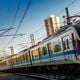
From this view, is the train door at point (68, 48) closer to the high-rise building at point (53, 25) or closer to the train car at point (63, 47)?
the train car at point (63, 47)

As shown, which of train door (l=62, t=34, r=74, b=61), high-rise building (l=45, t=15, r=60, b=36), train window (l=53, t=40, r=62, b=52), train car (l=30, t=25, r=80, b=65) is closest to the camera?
train car (l=30, t=25, r=80, b=65)

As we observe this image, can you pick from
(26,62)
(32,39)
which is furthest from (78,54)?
(32,39)

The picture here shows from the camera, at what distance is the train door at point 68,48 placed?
17828mm

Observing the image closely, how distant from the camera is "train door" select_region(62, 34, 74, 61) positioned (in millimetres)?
17828

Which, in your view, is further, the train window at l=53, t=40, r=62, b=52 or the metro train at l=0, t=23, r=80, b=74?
the train window at l=53, t=40, r=62, b=52

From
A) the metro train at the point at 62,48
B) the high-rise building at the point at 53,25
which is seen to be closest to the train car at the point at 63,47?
the metro train at the point at 62,48

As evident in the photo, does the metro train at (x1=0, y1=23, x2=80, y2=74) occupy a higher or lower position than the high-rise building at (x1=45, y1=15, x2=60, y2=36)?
lower

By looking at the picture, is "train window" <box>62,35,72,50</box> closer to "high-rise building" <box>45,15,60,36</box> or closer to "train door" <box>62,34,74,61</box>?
"train door" <box>62,34,74,61</box>

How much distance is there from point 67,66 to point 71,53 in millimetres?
3090

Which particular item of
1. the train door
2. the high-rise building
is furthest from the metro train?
the high-rise building

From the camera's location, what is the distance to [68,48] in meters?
18.3

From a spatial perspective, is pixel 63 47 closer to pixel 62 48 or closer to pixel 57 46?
pixel 62 48

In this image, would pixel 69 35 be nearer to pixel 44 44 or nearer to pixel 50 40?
pixel 50 40


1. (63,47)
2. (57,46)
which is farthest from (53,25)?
(63,47)
